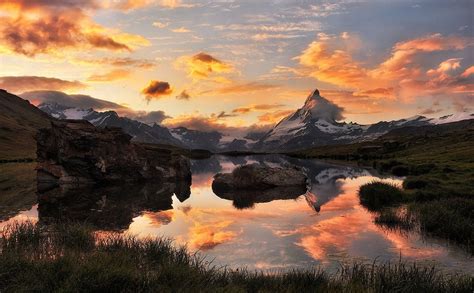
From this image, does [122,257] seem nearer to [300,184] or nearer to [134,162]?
[300,184]

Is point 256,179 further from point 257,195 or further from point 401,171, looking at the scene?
point 401,171

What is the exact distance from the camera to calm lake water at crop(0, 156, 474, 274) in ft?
65.0

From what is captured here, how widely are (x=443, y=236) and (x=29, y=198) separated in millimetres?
38507

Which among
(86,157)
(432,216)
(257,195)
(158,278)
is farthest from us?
(86,157)

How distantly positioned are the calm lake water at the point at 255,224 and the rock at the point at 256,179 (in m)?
5.70

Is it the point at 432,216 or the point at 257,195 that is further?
the point at 257,195

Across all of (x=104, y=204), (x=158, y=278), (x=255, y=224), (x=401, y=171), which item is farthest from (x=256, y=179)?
(x=158, y=278)

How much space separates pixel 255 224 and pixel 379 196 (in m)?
14.8

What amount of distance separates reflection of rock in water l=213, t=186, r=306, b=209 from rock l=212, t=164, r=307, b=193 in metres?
1.25

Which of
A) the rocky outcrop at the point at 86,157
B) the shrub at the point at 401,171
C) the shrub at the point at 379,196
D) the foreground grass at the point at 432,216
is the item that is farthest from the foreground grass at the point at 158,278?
the shrub at the point at 401,171

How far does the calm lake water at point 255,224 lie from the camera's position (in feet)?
65.0

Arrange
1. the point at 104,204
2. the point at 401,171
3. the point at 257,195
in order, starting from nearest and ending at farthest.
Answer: the point at 104,204, the point at 257,195, the point at 401,171

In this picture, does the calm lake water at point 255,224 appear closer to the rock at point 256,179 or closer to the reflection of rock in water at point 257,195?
the reflection of rock in water at point 257,195

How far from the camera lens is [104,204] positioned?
38.7m
